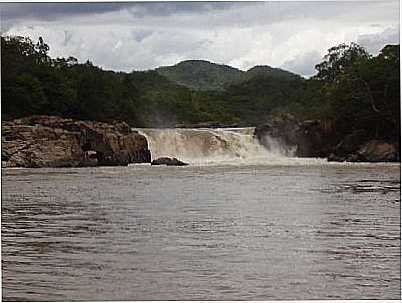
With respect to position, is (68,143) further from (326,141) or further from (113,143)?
(326,141)

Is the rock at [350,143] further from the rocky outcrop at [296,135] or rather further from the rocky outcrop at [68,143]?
the rocky outcrop at [68,143]

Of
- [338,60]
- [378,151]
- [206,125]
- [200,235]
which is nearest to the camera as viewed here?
[200,235]

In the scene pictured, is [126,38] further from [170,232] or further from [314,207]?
[314,207]

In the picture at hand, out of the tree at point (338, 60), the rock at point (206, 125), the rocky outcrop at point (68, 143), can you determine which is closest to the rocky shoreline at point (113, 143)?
the rocky outcrop at point (68, 143)

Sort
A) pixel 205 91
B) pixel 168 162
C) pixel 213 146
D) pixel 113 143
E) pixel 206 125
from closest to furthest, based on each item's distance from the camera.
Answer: pixel 205 91
pixel 206 125
pixel 113 143
pixel 168 162
pixel 213 146

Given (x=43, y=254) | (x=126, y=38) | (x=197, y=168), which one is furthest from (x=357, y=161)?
(x=43, y=254)

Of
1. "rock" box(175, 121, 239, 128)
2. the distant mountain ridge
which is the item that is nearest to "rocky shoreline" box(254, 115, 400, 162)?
"rock" box(175, 121, 239, 128)

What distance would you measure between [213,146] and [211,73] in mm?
3295

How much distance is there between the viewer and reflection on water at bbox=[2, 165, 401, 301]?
3.87m

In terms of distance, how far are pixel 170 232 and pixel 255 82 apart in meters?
1.30

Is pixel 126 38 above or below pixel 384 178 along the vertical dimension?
above

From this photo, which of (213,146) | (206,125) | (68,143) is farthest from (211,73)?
(213,146)

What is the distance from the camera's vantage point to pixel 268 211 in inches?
218

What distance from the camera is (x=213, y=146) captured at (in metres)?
8.85
